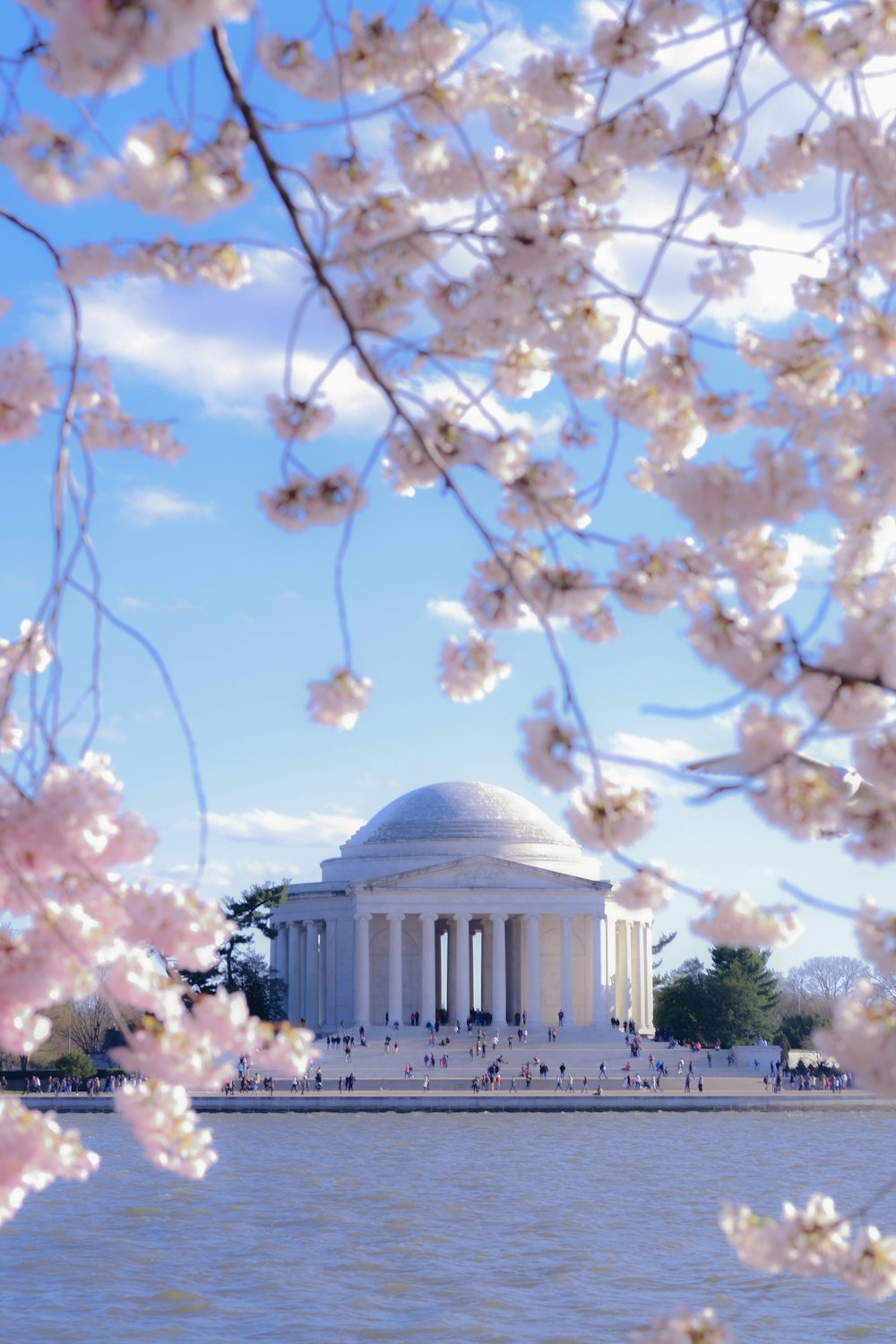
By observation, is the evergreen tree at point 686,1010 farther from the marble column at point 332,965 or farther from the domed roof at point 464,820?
the marble column at point 332,965

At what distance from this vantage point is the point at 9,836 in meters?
7.66

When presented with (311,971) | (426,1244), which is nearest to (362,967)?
(311,971)

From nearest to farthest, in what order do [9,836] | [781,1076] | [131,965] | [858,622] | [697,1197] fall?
[858,622] → [9,836] → [131,965] → [697,1197] → [781,1076]

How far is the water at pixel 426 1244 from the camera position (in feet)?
74.6

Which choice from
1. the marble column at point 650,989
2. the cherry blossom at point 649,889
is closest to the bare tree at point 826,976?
the marble column at point 650,989

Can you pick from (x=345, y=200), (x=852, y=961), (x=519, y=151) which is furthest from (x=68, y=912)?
(x=852, y=961)

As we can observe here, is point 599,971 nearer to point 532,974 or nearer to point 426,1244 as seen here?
point 532,974

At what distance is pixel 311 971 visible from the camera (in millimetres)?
101375

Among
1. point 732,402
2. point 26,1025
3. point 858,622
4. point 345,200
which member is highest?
point 345,200

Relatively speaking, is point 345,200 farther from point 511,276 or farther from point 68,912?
point 68,912

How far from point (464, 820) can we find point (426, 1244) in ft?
231

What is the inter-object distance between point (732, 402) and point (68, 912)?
4040 millimetres

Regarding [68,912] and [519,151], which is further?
[519,151]

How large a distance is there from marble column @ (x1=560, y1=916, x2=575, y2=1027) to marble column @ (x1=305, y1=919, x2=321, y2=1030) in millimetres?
15265
